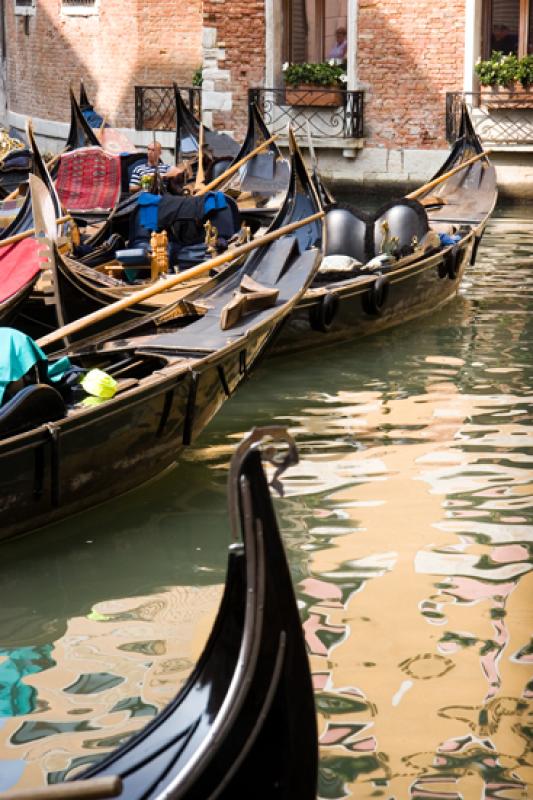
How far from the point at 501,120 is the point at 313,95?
1378 millimetres

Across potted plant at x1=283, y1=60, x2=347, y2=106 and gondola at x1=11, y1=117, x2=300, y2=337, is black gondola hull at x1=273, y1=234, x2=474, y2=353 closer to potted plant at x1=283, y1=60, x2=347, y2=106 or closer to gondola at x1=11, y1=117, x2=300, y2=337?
gondola at x1=11, y1=117, x2=300, y2=337

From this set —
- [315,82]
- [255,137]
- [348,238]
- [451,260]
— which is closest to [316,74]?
[315,82]

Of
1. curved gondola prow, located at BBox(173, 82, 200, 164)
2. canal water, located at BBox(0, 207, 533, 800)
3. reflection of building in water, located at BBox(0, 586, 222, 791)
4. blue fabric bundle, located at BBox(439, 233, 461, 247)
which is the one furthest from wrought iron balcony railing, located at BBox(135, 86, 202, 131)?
reflection of building in water, located at BBox(0, 586, 222, 791)

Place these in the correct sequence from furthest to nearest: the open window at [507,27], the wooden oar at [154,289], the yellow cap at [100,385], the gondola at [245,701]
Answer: the open window at [507,27] → the wooden oar at [154,289] → the yellow cap at [100,385] → the gondola at [245,701]

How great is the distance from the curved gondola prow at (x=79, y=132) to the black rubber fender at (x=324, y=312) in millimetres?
3264

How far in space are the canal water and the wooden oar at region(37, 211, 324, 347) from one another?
43 cm

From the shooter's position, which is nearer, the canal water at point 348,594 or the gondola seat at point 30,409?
the canal water at point 348,594

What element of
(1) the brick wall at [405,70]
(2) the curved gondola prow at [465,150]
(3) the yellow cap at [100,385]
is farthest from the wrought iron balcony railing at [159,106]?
(3) the yellow cap at [100,385]

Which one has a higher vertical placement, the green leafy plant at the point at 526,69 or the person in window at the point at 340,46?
the person in window at the point at 340,46

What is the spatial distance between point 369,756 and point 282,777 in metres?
0.63

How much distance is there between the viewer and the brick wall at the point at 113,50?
11055 mm

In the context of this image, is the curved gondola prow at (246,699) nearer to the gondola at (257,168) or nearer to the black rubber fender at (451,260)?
the black rubber fender at (451,260)

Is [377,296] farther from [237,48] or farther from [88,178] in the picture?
[237,48]

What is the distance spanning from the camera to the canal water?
2.26m
